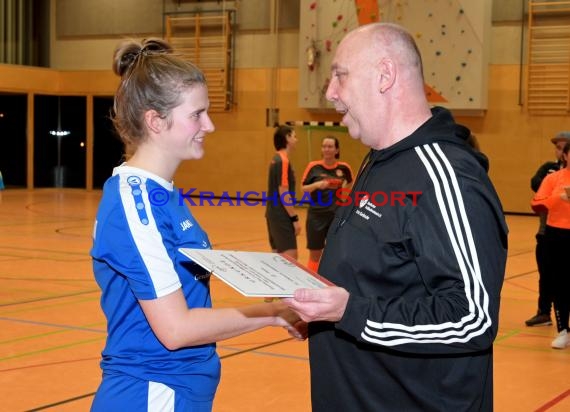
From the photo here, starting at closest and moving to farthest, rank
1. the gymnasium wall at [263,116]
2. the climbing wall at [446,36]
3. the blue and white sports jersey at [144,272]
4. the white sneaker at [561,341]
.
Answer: the blue and white sports jersey at [144,272] < the white sneaker at [561,341] < the climbing wall at [446,36] < the gymnasium wall at [263,116]

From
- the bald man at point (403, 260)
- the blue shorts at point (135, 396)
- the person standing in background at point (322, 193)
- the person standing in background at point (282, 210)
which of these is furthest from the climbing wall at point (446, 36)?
the blue shorts at point (135, 396)

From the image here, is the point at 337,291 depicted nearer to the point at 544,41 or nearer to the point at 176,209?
the point at 176,209

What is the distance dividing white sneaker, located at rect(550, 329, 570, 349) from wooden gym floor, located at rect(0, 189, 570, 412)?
7cm

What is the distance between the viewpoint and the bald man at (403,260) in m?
2.09

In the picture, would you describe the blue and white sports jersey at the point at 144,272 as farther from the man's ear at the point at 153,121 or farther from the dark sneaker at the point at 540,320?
the dark sneaker at the point at 540,320

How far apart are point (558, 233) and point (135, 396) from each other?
6.10 m

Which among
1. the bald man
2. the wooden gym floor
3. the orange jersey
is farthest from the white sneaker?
the bald man

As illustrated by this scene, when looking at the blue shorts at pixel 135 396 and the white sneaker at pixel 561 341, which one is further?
the white sneaker at pixel 561 341

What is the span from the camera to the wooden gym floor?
5.40 metres

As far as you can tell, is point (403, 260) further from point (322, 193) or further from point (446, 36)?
point (446, 36)

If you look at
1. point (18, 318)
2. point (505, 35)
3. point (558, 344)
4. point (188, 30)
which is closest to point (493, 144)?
point (505, 35)

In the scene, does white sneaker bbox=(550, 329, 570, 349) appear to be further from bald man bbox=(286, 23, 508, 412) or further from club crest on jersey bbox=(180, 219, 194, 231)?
club crest on jersey bbox=(180, 219, 194, 231)

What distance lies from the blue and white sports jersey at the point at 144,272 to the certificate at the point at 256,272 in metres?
0.11

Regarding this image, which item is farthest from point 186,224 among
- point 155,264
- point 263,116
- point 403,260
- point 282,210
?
point 263,116
